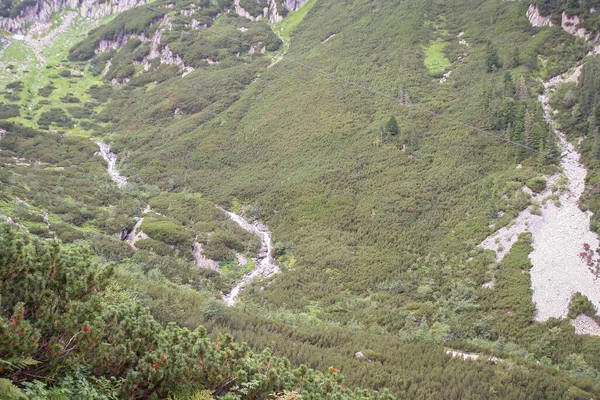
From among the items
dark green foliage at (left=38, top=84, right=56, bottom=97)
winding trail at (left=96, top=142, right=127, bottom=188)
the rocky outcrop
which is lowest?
winding trail at (left=96, top=142, right=127, bottom=188)

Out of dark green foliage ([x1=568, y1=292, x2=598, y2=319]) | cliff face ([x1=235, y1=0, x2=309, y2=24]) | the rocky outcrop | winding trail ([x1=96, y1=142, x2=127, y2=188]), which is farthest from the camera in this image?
cliff face ([x1=235, y1=0, x2=309, y2=24])

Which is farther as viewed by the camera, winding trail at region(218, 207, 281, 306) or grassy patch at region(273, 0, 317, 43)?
grassy patch at region(273, 0, 317, 43)

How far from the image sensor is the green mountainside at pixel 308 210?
7062 millimetres

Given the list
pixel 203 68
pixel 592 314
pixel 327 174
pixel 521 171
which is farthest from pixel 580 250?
pixel 203 68

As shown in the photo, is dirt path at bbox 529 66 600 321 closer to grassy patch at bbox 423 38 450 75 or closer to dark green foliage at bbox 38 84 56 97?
grassy patch at bbox 423 38 450 75

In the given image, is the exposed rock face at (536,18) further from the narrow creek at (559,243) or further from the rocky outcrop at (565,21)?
the narrow creek at (559,243)

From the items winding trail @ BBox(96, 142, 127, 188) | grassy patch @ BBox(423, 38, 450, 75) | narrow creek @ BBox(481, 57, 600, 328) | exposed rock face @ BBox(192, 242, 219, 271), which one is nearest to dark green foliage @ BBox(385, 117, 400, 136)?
grassy patch @ BBox(423, 38, 450, 75)

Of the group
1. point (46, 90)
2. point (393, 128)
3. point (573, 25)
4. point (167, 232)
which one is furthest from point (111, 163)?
point (573, 25)

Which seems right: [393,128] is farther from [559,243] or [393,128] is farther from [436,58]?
[559,243]

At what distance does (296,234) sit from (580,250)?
22.5 metres

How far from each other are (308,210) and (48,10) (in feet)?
444

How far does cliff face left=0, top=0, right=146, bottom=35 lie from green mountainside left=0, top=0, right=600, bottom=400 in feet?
156

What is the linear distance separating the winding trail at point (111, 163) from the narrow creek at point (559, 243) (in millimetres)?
43411

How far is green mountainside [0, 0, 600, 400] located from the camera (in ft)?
23.2
